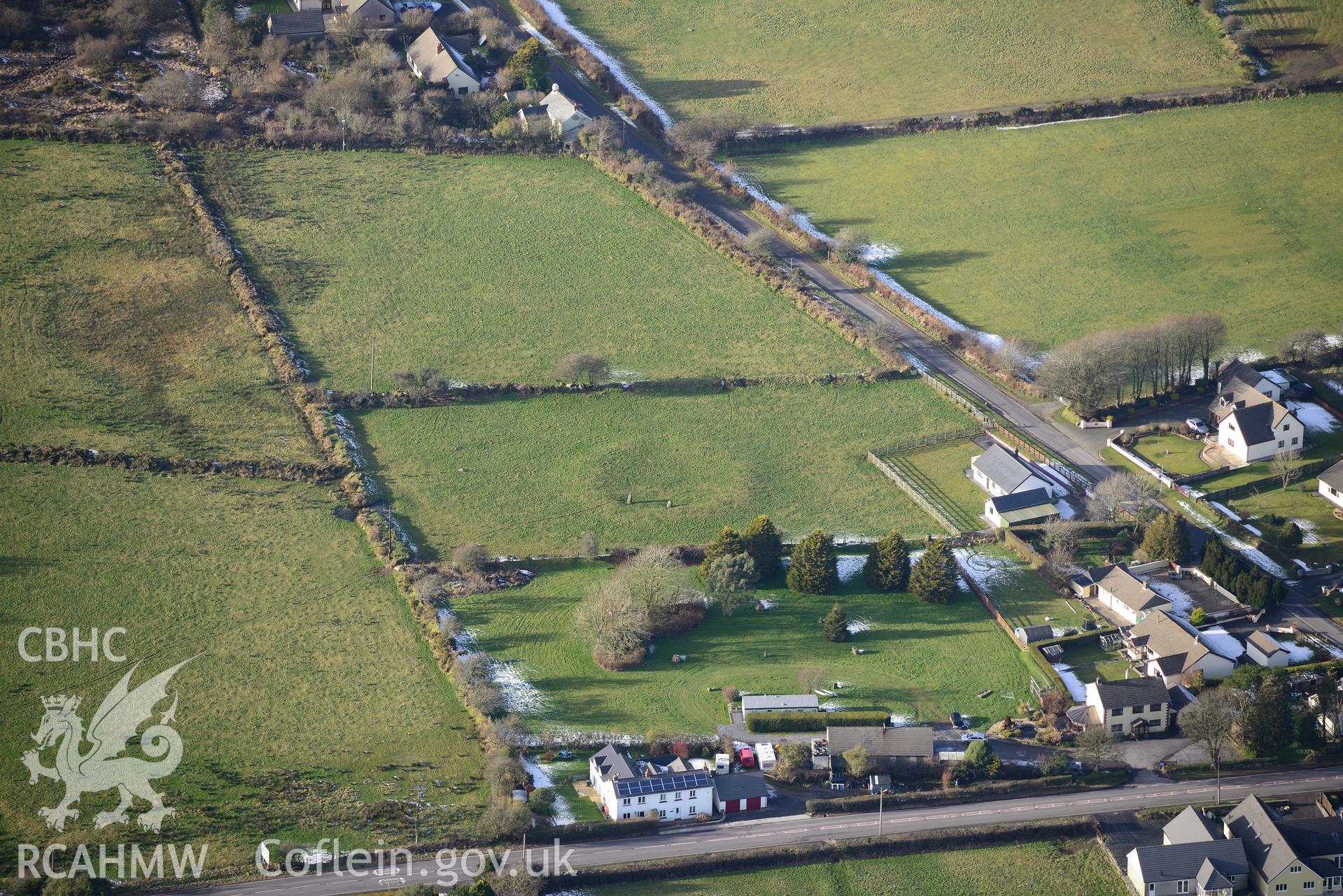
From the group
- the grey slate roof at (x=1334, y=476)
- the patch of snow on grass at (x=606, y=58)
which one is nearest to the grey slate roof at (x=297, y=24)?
the patch of snow on grass at (x=606, y=58)

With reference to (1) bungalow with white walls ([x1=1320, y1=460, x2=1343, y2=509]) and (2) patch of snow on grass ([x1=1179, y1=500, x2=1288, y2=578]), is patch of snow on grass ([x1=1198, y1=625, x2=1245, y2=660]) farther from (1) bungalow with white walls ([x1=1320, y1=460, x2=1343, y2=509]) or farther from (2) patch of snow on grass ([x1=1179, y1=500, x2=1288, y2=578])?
(1) bungalow with white walls ([x1=1320, y1=460, x2=1343, y2=509])

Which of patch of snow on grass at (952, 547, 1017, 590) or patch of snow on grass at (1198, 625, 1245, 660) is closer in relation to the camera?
patch of snow on grass at (1198, 625, 1245, 660)

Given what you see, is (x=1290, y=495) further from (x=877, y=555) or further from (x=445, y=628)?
(x=445, y=628)

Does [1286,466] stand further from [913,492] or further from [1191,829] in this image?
[1191,829]

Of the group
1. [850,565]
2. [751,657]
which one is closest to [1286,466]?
[850,565]

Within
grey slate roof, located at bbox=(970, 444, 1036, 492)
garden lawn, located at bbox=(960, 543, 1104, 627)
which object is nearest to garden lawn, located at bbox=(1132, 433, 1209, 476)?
grey slate roof, located at bbox=(970, 444, 1036, 492)

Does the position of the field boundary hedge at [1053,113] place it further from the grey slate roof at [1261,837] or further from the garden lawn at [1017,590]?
the grey slate roof at [1261,837]
